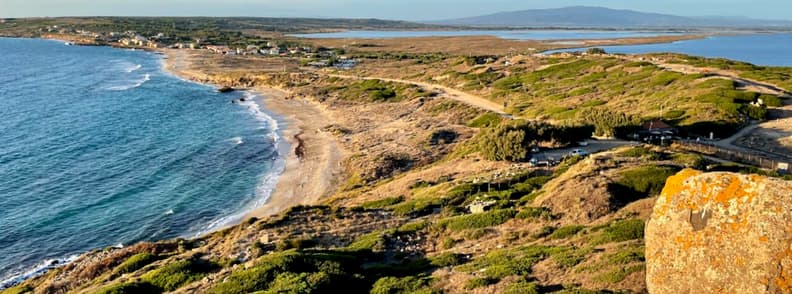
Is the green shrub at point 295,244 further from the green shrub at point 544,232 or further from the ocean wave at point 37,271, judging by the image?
the ocean wave at point 37,271

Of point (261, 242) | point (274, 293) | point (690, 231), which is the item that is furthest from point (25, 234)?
point (690, 231)

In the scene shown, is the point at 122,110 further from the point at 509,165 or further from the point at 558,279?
the point at 558,279

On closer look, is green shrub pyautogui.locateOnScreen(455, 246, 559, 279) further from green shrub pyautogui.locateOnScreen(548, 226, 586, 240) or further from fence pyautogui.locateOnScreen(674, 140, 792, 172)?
fence pyautogui.locateOnScreen(674, 140, 792, 172)

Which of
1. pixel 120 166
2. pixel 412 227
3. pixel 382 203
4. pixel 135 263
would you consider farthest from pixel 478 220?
pixel 120 166

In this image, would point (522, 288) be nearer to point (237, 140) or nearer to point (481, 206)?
point (481, 206)

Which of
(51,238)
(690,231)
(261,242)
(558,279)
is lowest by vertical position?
(51,238)

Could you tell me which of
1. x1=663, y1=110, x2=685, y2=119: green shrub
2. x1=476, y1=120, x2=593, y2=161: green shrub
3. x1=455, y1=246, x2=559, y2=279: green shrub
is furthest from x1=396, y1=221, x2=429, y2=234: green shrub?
x1=663, y1=110, x2=685, y2=119: green shrub
